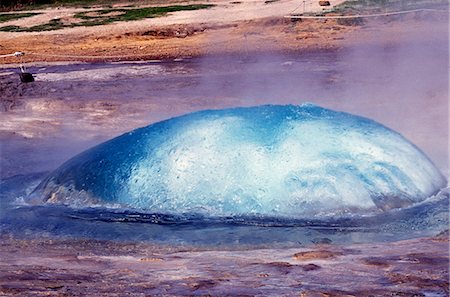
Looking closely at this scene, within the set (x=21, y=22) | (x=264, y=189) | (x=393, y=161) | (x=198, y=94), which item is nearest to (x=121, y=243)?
(x=264, y=189)

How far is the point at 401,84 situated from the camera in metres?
10.1

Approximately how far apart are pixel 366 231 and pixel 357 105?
4462 millimetres

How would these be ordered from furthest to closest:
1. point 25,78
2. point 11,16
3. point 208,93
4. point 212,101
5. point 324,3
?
point 11,16, point 324,3, point 25,78, point 208,93, point 212,101

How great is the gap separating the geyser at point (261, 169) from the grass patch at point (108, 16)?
11919mm

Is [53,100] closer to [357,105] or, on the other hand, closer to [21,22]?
[357,105]

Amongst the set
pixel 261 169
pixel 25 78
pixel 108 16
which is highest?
pixel 108 16

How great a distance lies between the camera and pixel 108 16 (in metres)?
18.2

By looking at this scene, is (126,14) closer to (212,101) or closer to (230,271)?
(212,101)

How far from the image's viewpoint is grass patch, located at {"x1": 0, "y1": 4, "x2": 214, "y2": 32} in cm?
1752

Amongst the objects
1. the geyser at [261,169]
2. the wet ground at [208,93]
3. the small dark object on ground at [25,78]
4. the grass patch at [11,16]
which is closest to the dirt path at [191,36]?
the wet ground at [208,93]

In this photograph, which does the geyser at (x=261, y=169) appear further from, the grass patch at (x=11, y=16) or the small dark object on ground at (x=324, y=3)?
the grass patch at (x=11, y=16)

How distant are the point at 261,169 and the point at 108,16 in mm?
13482

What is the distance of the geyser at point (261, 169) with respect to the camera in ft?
17.1

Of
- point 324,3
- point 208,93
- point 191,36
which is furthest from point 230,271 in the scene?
point 324,3
